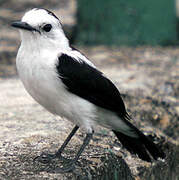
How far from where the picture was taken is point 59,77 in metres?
3.41

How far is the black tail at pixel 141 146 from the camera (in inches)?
159

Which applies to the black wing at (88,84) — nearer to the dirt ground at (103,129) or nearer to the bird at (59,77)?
the bird at (59,77)

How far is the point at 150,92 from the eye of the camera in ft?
19.6

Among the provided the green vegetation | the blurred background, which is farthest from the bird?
the green vegetation

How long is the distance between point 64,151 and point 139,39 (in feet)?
17.6

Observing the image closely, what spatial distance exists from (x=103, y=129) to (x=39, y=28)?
165 cm

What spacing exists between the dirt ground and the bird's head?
0.98 metres

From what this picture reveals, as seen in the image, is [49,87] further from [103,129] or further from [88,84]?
[103,129]

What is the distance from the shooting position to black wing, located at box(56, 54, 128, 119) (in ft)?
11.3

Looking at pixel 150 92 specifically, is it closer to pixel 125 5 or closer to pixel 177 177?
pixel 177 177

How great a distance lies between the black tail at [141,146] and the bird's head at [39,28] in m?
1.16

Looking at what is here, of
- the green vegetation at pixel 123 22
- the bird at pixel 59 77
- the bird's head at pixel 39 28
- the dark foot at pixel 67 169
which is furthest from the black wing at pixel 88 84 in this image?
the green vegetation at pixel 123 22

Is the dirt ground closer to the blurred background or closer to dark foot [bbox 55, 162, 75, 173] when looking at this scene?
dark foot [bbox 55, 162, 75, 173]

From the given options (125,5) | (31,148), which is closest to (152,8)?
(125,5)
